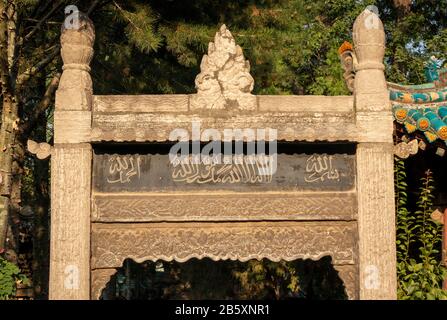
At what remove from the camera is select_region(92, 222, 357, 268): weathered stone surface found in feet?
22.5

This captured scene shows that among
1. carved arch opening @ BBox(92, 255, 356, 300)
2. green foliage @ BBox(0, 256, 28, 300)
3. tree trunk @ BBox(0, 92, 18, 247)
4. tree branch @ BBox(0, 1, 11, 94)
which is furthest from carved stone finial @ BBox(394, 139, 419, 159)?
carved arch opening @ BBox(92, 255, 356, 300)

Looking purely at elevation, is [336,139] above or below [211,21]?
below

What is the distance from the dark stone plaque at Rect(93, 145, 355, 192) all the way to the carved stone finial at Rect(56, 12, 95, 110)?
53 cm

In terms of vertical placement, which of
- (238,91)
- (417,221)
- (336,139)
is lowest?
(417,221)

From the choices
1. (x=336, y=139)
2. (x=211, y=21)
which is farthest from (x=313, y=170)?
(x=211, y=21)

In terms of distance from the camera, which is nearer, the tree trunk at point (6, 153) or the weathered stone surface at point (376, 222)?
A: the weathered stone surface at point (376, 222)

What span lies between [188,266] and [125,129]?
477 inches

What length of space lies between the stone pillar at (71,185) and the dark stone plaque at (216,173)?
0.72 ft

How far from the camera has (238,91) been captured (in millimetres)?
6977

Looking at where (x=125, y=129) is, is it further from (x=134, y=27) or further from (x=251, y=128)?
(x=134, y=27)

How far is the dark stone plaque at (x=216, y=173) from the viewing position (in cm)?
693

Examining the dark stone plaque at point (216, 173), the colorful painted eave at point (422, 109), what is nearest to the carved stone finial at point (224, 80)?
the dark stone plaque at point (216, 173)

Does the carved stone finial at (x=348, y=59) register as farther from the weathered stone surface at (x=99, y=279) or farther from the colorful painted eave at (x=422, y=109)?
the weathered stone surface at (x=99, y=279)

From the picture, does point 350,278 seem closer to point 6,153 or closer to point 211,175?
point 211,175
